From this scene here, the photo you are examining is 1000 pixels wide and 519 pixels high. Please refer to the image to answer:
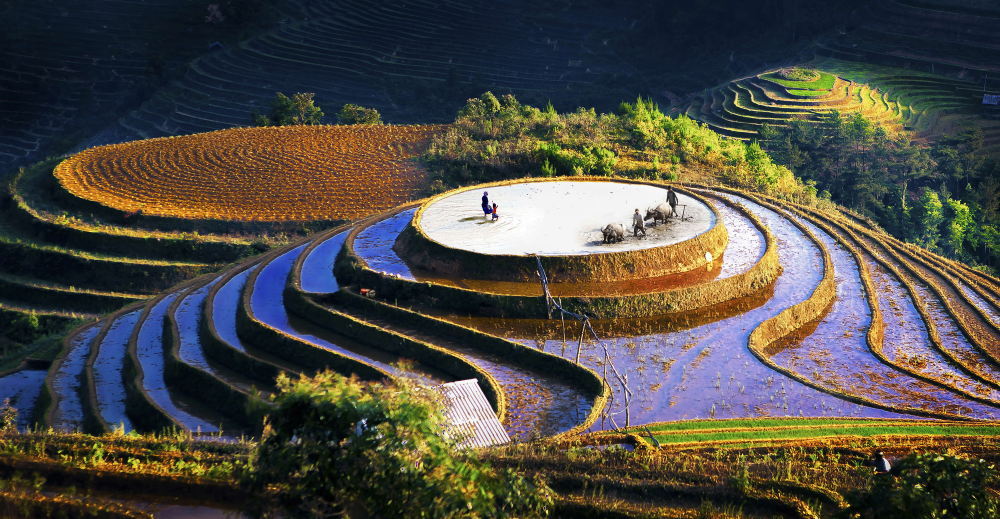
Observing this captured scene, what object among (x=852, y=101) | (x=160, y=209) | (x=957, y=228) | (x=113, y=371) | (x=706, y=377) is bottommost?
(x=113, y=371)

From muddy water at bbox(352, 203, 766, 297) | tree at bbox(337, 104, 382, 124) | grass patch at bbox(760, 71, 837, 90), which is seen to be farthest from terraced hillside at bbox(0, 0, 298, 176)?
muddy water at bbox(352, 203, 766, 297)

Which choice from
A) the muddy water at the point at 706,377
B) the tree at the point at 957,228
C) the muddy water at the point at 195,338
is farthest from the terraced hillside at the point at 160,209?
the tree at the point at 957,228

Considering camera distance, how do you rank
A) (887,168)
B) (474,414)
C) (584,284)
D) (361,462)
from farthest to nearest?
(887,168)
(584,284)
(474,414)
(361,462)

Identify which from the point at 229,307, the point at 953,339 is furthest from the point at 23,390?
the point at 953,339

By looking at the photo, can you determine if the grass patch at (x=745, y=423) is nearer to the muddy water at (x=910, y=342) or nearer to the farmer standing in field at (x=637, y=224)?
the muddy water at (x=910, y=342)

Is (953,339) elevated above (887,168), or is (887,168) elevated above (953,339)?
(887,168)

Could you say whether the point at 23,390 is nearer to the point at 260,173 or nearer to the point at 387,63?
the point at 260,173
